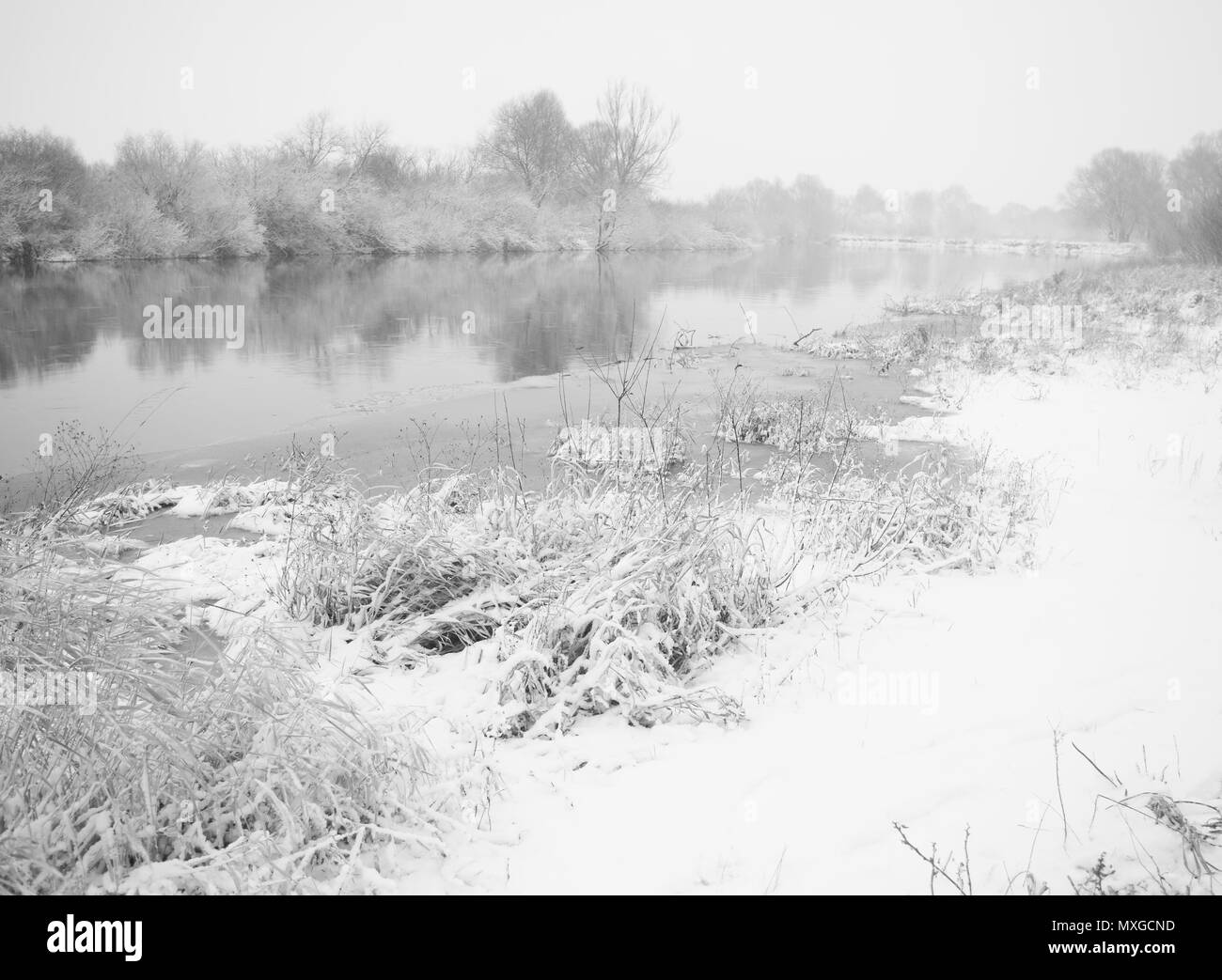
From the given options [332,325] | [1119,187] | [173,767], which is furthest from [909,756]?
[1119,187]

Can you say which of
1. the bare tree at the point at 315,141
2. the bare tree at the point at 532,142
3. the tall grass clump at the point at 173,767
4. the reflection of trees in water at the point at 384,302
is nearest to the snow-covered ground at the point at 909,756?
the tall grass clump at the point at 173,767

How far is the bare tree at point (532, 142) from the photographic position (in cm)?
5856

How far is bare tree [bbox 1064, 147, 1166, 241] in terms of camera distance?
59.4 metres

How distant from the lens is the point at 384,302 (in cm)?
2261

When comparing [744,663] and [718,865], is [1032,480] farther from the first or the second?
[718,865]

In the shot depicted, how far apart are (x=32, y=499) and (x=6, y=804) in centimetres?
520

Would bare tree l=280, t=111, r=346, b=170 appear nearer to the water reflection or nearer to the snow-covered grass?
the water reflection

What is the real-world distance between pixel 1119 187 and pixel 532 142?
4508 centimetres

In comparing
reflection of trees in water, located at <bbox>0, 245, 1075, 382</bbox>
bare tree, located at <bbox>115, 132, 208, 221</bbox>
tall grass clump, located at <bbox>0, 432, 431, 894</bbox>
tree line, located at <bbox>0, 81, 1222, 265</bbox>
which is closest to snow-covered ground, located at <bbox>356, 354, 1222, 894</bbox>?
tall grass clump, located at <bbox>0, 432, 431, 894</bbox>

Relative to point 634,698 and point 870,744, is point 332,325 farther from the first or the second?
point 870,744

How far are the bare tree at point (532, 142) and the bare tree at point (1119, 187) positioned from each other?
136 feet

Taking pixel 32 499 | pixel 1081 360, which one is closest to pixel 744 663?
pixel 32 499

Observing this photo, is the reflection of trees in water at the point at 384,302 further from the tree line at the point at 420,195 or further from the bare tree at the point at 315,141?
the bare tree at the point at 315,141
